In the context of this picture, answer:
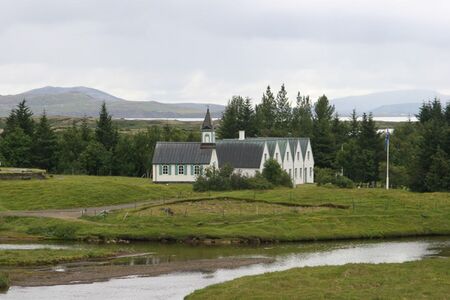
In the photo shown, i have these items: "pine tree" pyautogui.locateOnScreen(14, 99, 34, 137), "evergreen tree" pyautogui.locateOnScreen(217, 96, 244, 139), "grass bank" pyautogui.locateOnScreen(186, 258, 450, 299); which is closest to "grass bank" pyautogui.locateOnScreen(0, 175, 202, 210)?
"pine tree" pyautogui.locateOnScreen(14, 99, 34, 137)

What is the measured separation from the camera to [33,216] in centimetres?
7369

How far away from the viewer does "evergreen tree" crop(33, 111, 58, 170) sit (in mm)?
116125

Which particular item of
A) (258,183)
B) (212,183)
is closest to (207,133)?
(212,183)

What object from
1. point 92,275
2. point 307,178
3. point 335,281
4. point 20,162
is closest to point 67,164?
→ point 20,162

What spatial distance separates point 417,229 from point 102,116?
65.0 meters

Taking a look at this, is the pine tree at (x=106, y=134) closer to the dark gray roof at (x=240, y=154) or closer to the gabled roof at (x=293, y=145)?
the dark gray roof at (x=240, y=154)

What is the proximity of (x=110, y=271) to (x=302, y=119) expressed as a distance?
100908 mm

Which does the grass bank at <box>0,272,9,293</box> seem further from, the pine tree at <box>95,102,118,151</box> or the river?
the pine tree at <box>95,102,118,151</box>

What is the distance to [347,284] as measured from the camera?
42156 millimetres

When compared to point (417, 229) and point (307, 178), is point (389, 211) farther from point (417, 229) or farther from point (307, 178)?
point (307, 178)

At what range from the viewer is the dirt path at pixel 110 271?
4891 cm

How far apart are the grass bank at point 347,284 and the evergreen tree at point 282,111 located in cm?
10748

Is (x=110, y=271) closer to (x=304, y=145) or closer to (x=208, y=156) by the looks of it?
(x=208, y=156)

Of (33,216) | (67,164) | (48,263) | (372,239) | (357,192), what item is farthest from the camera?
(67,164)
